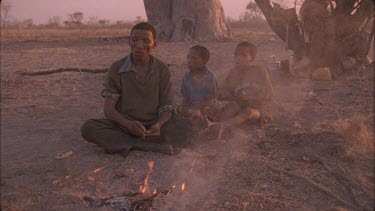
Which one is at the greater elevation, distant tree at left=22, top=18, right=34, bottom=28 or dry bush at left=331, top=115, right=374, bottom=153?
distant tree at left=22, top=18, right=34, bottom=28

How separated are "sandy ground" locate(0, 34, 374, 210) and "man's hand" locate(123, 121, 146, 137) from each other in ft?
0.59

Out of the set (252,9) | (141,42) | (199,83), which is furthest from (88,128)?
(252,9)

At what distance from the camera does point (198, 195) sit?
8.27 feet

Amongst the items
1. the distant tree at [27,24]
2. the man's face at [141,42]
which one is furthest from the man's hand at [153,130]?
the distant tree at [27,24]

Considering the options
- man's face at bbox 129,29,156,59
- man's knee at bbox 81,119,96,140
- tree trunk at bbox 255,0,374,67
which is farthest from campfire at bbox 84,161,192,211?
tree trunk at bbox 255,0,374,67

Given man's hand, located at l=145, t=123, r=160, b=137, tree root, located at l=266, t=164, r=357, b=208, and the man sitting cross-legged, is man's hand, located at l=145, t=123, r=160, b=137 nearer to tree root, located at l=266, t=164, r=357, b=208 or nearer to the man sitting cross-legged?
the man sitting cross-legged

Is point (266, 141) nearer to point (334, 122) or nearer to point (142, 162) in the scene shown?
point (334, 122)

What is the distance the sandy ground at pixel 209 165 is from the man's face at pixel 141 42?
859 millimetres

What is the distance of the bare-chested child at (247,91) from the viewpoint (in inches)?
158

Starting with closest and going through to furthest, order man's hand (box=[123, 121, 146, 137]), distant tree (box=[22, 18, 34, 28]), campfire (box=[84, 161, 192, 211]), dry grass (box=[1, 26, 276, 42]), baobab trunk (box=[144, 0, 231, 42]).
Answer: campfire (box=[84, 161, 192, 211]) → man's hand (box=[123, 121, 146, 137]) → baobab trunk (box=[144, 0, 231, 42]) → dry grass (box=[1, 26, 276, 42]) → distant tree (box=[22, 18, 34, 28])

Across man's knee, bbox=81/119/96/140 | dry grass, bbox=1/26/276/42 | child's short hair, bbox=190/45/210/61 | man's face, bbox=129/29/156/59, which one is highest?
man's face, bbox=129/29/156/59

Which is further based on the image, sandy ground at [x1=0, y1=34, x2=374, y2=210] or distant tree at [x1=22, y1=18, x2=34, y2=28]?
distant tree at [x1=22, y1=18, x2=34, y2=28]

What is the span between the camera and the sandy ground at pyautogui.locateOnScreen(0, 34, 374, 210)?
2453 millimetres

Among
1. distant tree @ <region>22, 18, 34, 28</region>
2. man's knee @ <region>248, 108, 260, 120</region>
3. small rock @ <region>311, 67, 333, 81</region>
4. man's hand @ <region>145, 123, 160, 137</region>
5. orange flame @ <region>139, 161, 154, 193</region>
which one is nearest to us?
orange flame @ <region>139, 161, 154, 193</region>
